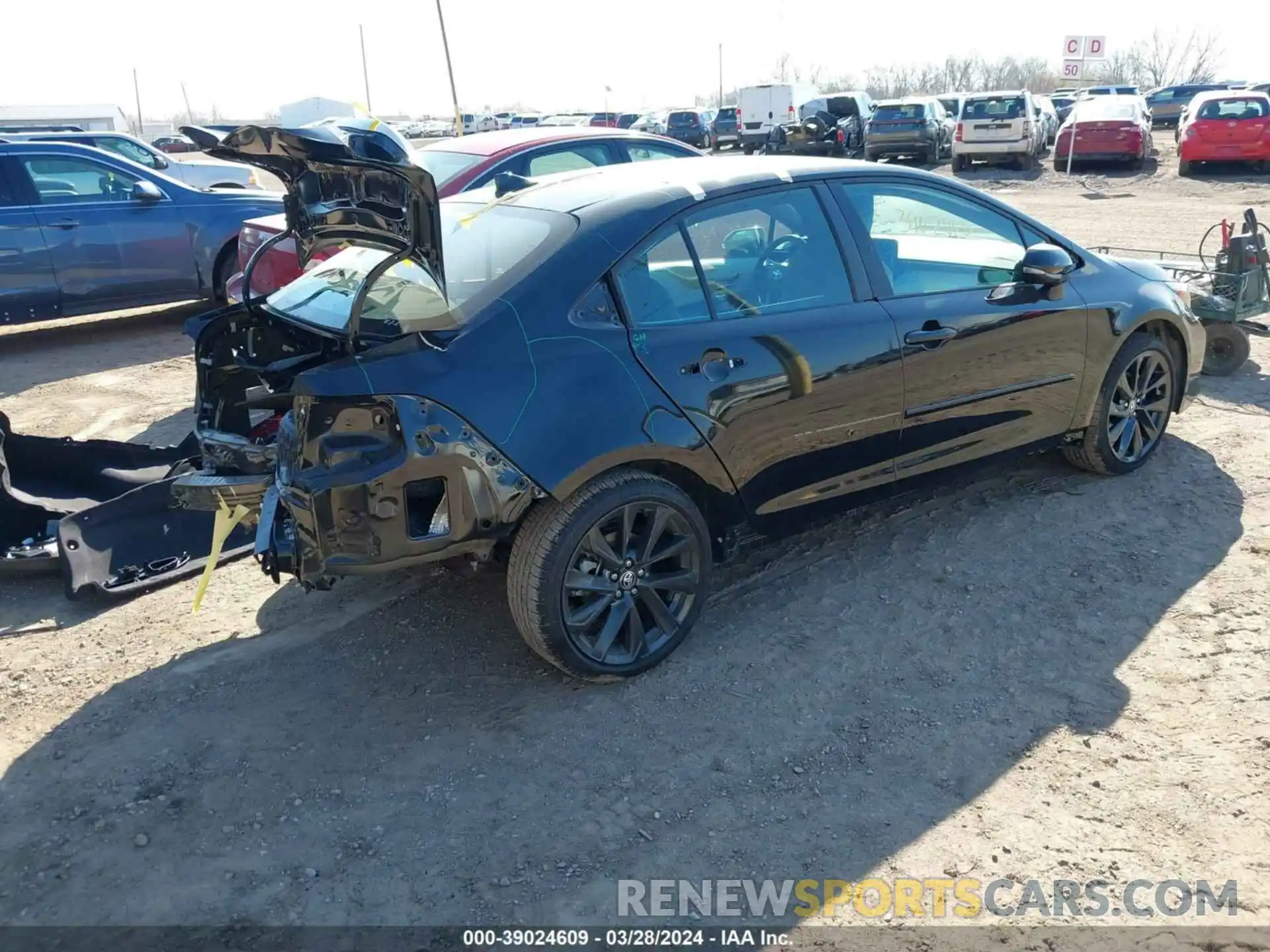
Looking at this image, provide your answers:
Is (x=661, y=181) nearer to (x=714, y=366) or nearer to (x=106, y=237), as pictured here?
(x=714, y=366)

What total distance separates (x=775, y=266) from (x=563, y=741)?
193 cm

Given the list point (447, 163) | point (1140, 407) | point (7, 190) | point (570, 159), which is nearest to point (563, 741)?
point (1140, 407)

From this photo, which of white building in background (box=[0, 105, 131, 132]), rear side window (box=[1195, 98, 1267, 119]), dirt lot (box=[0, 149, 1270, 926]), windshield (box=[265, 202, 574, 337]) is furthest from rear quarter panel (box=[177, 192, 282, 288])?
white building in background (box=[0, 105, 131, 132])

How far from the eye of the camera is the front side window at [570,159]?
7391 mm

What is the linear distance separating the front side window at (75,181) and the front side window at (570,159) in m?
4.41

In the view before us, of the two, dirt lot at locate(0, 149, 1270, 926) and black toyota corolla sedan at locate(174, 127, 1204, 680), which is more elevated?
black toyota corolla sedan at locate(174, 127, 1204, 680)

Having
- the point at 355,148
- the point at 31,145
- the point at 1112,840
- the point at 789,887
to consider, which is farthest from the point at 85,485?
the point at 31,145

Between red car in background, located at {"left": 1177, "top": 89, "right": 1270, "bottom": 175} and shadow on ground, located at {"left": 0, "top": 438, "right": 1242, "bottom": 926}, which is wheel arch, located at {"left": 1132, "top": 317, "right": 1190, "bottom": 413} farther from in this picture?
red car in background, located at {"left": 1177, "top": 89, "right": 1270, "bottom": 175}

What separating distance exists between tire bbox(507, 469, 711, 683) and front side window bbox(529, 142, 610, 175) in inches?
171

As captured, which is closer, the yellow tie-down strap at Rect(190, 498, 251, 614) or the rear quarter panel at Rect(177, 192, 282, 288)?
the yellow tie-down strap at Rect(190, 498, 251, 614)

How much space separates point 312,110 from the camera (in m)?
4.02

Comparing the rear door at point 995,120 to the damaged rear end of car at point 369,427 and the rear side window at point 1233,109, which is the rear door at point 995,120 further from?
the damaged rear end of car at point 369,427

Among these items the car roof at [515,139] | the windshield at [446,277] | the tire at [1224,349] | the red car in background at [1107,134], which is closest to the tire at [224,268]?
the car roof at [515,139]

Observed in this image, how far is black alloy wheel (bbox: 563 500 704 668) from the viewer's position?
3486mm
